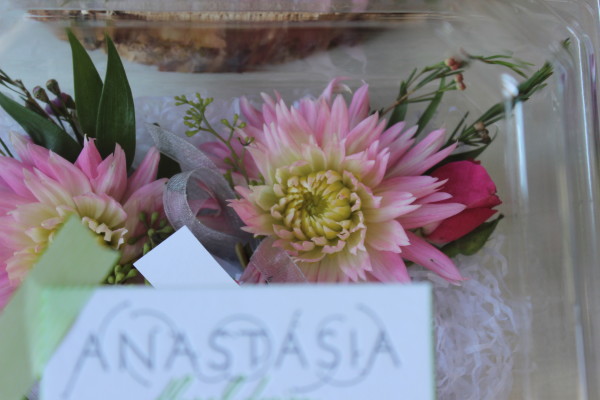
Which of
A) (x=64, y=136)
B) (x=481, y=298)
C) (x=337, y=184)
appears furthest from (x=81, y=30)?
(x=481, y=298)

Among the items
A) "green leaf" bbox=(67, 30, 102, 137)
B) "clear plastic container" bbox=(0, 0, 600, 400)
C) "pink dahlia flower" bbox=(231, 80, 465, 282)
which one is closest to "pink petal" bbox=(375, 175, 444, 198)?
"pink dahlia flower" bbox=(231, 80, 465, 282)

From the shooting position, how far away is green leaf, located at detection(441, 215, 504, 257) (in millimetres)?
438

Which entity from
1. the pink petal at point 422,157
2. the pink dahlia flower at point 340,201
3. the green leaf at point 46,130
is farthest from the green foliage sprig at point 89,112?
the pink petal at point 422,157

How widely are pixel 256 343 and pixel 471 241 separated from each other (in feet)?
0.63

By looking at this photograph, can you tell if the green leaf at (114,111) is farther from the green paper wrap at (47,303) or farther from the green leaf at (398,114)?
the green leaf at (398,114)

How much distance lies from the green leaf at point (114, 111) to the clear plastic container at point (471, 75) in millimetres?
57

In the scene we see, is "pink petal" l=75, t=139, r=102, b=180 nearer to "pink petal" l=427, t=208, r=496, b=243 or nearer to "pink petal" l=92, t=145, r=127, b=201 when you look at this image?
"pink petal" l=92, t=145, r=127, b=201

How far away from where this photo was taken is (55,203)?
14.7 inches

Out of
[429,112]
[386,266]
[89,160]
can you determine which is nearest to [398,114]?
[429,112]

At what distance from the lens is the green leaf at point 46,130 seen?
0.42 m

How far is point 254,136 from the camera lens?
440 millimetres

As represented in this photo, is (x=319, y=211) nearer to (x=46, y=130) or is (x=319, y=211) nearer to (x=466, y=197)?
(x=466, y=197)

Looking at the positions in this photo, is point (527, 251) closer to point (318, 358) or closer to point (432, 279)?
point (432, 279)

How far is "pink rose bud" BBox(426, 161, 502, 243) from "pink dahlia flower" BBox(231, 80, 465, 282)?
2 centimetres
